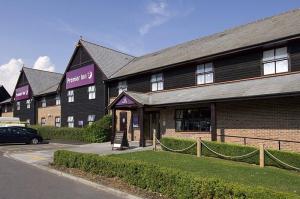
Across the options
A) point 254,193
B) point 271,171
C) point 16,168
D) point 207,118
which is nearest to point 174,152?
point 207,118

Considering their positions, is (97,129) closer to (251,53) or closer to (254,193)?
(251,53)

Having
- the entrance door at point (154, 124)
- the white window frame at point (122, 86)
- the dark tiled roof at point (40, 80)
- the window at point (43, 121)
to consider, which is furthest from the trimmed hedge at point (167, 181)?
the dark tiled roof at point (40, 80)

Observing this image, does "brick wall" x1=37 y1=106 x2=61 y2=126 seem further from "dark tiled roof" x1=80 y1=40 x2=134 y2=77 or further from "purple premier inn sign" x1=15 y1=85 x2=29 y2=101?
"dark tiled roof" x1=80 y1=40 x2=134 y2=77

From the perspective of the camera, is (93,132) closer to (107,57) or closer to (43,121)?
(107,57)

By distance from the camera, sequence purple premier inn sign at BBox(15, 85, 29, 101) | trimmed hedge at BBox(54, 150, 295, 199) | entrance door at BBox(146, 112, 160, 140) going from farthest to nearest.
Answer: purple premier inn sign at BBox(15, 85, 29, 101) < entrance door at BBox(146, 112, 160, 140) < trimmed hedge at BBox(54, 150, 295, 199)

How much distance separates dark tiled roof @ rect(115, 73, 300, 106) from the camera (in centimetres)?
1741

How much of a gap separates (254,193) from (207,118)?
14.9 m

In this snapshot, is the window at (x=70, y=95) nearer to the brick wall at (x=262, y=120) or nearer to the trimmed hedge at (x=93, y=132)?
the trimmed hedge at (x=93, y=132)

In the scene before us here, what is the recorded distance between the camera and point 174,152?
19.5m

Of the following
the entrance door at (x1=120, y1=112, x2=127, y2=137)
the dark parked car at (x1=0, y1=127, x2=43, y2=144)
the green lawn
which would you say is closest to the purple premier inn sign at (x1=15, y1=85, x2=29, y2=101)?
the dark parked car at (x1=0, y1=127, x2=43, y2=144)

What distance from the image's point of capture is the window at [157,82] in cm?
2686

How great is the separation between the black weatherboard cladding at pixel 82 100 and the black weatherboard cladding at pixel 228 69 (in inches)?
254

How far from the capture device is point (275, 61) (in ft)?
64.3

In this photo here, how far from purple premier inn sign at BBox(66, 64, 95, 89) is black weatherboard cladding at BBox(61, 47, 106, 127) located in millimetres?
398
